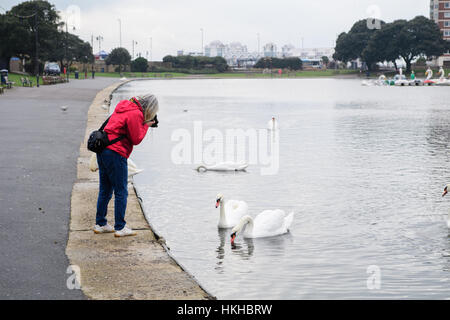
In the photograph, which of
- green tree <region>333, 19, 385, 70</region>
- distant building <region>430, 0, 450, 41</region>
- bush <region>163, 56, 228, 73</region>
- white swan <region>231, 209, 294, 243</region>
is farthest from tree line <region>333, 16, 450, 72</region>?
white swan <region>231, 209, 294, 243</region>

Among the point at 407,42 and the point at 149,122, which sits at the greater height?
the point at 407,42

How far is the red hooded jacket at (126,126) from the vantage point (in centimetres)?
677

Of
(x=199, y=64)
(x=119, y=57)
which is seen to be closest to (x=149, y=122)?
(x=119, y=57)

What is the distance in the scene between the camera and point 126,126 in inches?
271

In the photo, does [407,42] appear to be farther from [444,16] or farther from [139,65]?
[139,65]

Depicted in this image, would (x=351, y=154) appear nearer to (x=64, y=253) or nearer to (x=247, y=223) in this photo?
(x=247, y=223)

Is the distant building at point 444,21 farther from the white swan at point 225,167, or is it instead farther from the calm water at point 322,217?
the white swan at point 225,167

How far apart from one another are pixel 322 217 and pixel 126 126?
4.21 metres

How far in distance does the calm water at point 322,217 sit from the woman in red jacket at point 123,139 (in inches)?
45.6

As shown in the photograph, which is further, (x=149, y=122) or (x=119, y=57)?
(x=119, y=57)

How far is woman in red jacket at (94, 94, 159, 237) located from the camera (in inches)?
268

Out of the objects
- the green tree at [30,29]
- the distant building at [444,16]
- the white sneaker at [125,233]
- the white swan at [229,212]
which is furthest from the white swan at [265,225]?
the distant building at [444,16]

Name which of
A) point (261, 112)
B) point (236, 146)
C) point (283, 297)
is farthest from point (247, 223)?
point (261, 112)

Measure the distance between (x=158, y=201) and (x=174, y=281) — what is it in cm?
523
